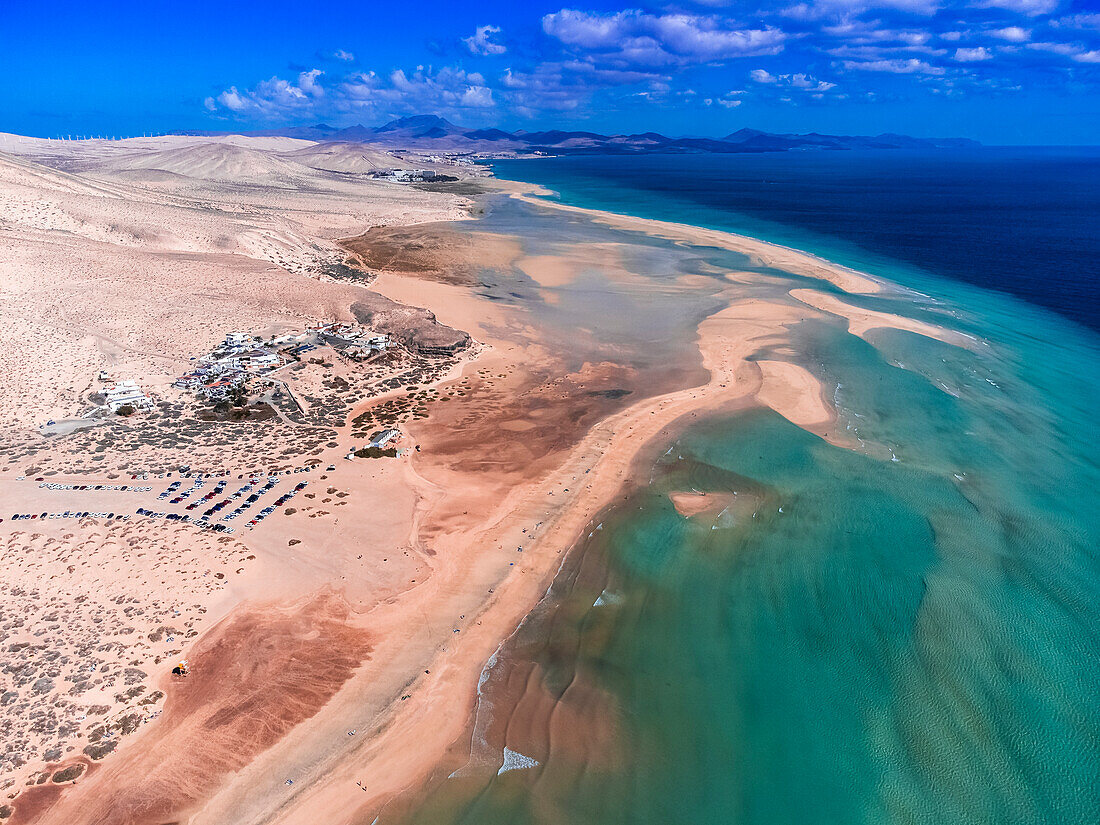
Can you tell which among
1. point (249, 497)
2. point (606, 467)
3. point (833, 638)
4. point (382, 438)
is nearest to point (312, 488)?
point (249, 497)

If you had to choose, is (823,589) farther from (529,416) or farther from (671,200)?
(671,200)

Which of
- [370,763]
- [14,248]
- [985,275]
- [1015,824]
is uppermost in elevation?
[985,275]

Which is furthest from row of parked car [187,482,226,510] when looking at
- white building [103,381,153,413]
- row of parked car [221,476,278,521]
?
white building [103,381,153,413]

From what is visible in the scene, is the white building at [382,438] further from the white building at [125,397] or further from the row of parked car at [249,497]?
the white building at [125,397]

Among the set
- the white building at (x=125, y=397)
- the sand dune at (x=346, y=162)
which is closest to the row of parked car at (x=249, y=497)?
the white building at (x=125, y=397)

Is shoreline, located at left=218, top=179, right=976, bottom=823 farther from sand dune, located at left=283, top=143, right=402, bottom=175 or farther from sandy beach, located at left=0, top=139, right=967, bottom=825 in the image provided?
sand dune, located at left=283, top=143, right=402, bottom=175

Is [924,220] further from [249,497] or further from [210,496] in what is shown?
[210,496]

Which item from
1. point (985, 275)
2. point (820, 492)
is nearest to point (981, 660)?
point (820, 492)
